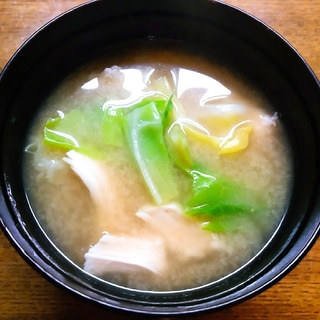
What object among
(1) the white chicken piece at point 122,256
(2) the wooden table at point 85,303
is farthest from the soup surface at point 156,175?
(2) the wooden table at point 85,303

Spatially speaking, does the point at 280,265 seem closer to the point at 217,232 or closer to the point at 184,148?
the point at 217,232

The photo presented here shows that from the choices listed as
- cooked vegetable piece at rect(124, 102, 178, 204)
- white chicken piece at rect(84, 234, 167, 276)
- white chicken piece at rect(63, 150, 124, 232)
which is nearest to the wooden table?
white chicken piece at rect(84, 234, 167, 276)

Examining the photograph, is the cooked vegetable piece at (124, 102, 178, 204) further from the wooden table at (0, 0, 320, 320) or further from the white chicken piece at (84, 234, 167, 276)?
the wooden table at (0, 0, 320, 320)

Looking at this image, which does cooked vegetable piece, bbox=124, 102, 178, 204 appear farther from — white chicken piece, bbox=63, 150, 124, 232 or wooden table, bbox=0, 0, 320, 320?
wooden table, bbox=0, 0, 320, 320

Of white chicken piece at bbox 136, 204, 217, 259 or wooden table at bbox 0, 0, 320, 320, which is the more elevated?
white chicken piece at bbox 136, 204, 217, 259

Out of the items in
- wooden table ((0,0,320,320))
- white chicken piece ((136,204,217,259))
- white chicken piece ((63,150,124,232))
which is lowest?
wooden table ((0,0,320,320))

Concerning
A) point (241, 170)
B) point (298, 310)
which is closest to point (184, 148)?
point (241, 170)

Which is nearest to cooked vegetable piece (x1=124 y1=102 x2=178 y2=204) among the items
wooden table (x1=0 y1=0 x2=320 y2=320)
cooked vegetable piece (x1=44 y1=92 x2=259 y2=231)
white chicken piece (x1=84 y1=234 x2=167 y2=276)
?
cooked vegetable piece (x1=44 y1=92 x2=259 y2=231)

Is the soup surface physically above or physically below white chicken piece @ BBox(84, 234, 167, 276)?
above

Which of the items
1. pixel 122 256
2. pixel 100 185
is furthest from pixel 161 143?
pixel 122 256
